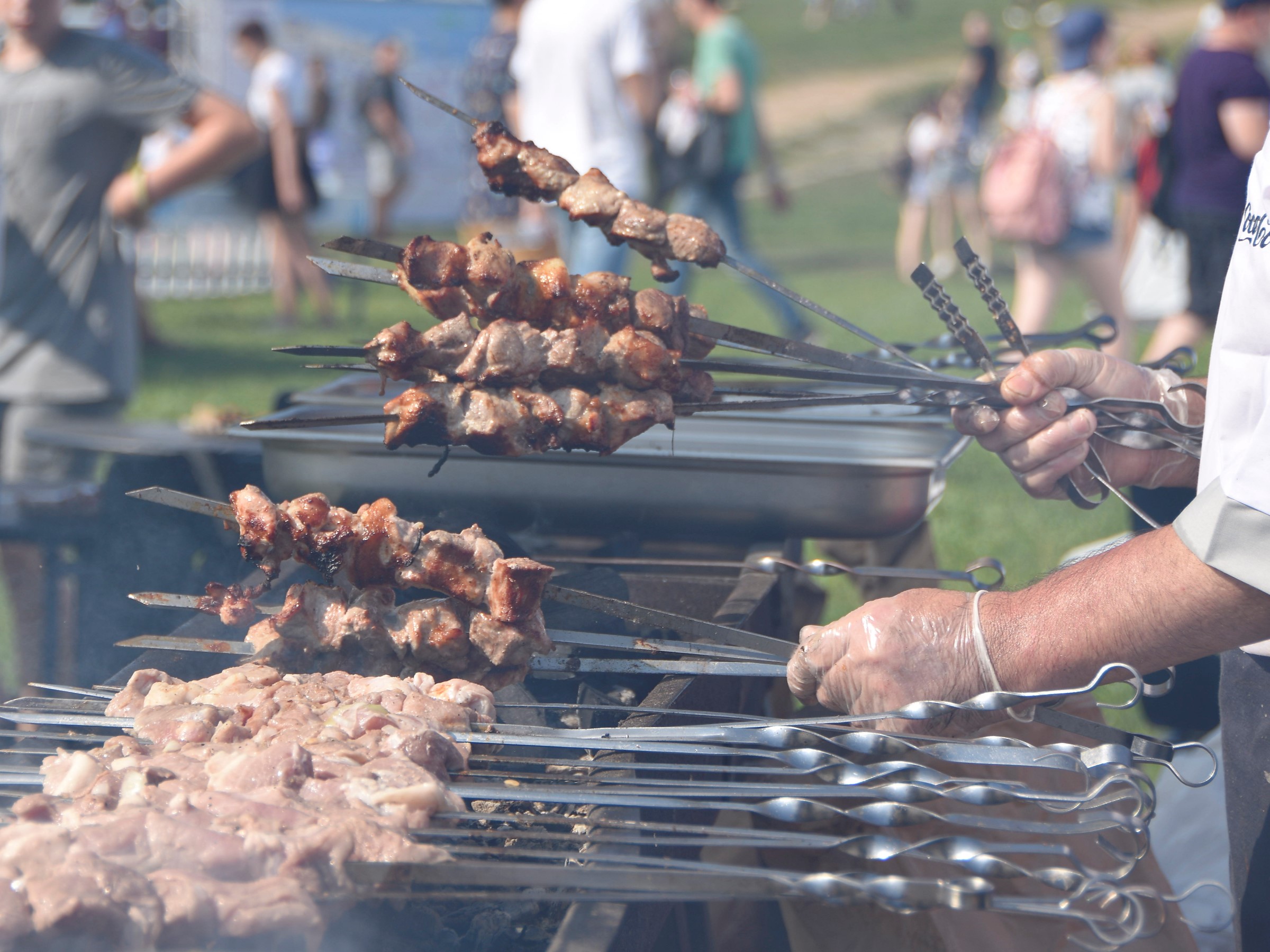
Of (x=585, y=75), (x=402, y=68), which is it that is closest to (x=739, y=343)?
(x=585, y=75)

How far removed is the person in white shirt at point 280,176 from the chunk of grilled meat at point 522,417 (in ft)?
30.3

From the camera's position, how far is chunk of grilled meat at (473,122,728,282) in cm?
218

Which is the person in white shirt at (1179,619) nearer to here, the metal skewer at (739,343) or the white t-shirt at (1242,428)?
the white t-shirt at (1242,428)

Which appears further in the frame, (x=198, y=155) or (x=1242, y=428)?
(x=198, y=155)

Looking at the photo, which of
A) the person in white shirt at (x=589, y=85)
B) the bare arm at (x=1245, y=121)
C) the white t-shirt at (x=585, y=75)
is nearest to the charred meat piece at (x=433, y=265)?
the person in white shirt at (x=589, y=85)

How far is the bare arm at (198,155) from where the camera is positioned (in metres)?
4.15

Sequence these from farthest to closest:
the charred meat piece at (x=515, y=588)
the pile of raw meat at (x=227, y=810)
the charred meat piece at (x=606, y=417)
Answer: the charred meat piece at (x=606, y=417)
the charred meat piece at (x=515, y=588)
the pile of raw meat at (x=227, y=810)

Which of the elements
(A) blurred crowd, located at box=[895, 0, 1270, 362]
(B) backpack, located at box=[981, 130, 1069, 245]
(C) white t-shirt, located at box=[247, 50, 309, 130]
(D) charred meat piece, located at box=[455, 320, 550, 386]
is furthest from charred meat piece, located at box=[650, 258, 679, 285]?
(C) white t-shirt, located at box=[247, 50, 309, 130]

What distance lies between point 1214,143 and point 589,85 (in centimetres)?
310

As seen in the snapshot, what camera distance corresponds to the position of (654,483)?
2426mm

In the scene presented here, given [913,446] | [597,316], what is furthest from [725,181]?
[597,316]

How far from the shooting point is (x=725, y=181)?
7.71 m

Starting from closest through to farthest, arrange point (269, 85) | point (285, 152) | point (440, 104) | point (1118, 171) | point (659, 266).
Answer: point (440, 104) < point (659, 266) < point (1118, 171) < point (269, 85) < point (285, 152)

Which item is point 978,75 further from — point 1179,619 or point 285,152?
point 1179,619
